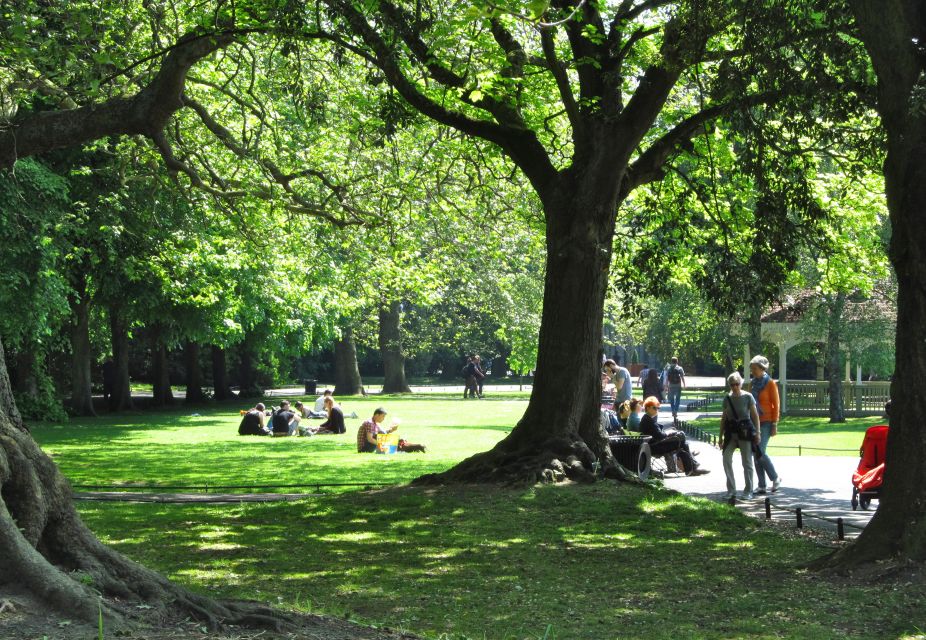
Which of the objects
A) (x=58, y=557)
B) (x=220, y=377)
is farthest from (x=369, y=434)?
(x=220, y=377)

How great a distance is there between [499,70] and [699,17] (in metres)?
3.05

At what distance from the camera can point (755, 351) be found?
42781 mm

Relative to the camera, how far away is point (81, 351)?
3538cm

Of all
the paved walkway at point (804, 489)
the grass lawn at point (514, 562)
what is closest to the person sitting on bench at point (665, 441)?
the paved walkway at point (804, 489)

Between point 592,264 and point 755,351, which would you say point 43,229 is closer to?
point 592,264

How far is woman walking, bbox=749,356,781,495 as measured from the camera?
1584cm

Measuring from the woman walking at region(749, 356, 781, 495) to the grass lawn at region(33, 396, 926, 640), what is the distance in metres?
2.18

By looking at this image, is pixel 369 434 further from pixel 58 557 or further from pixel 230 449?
pixel 58 557

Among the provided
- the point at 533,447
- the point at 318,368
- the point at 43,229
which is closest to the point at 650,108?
the point at 533,447

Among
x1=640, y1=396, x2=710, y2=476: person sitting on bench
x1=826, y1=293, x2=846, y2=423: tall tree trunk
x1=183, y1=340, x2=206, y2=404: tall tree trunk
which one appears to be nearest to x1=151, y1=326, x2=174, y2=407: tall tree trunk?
x1=183, y1=340, x2=206, y2=404: tall tree trunk

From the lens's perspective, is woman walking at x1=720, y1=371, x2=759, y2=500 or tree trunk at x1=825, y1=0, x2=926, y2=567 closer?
tree trunk at x1=825, y1=0, x2=926, y2=567

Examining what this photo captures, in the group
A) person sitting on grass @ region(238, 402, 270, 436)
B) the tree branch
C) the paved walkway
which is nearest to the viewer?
the tree branch

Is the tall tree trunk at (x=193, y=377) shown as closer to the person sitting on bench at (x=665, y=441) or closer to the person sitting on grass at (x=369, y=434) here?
the person sitting on grass at (x=369, y=434)

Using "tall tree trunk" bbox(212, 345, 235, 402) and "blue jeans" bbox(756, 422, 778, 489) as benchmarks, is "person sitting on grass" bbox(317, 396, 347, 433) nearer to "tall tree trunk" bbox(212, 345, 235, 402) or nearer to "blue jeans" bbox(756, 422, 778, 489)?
"blue jeans" bbox(756, 422, 778, 489)
